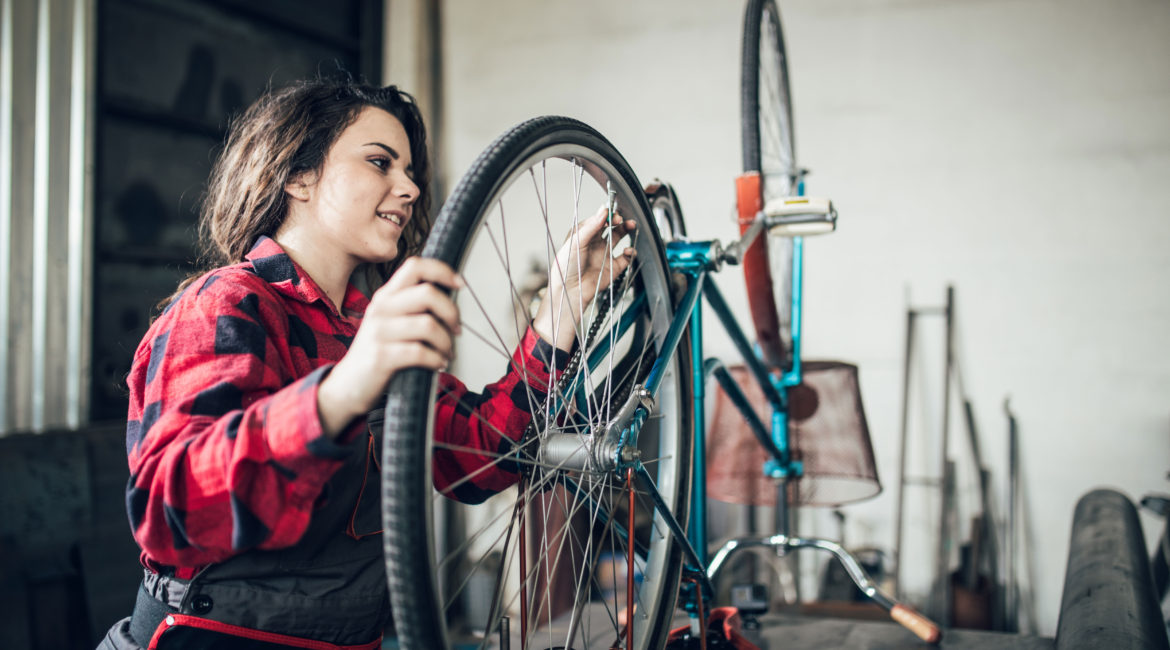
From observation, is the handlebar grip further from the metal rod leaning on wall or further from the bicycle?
the metal rod leaning on wall

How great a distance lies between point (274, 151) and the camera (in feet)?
3.52

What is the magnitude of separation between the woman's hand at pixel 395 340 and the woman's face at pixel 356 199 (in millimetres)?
415

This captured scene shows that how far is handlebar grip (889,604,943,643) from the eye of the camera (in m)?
1.55

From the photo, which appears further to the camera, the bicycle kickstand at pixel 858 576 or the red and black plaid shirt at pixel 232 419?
the bicycle kickstand at pixel 858 576

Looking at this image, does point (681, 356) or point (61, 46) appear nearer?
point (681, 356)

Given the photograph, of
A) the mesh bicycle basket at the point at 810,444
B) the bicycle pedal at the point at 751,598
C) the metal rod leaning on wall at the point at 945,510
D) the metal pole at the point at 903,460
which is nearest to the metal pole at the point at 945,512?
the metal rod leaning on wall at the point at 945,510

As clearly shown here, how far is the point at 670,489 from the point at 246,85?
2628 millimetres

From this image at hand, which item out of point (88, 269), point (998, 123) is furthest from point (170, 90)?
point (998, 123)

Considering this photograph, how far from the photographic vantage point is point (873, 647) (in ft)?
5.08

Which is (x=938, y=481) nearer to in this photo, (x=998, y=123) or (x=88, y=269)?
(x=998, y=123)

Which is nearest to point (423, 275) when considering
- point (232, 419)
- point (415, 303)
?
point (415, 303)

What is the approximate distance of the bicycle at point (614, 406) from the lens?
2.12 ft

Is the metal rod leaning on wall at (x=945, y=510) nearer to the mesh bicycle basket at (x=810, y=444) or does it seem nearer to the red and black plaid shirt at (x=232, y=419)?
the mesh bicycle basket at (x=810, y=444)

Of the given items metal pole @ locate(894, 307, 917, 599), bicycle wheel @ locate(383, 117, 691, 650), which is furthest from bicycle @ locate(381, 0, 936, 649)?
metal pole @ locate(894, 307, 917, 599)
